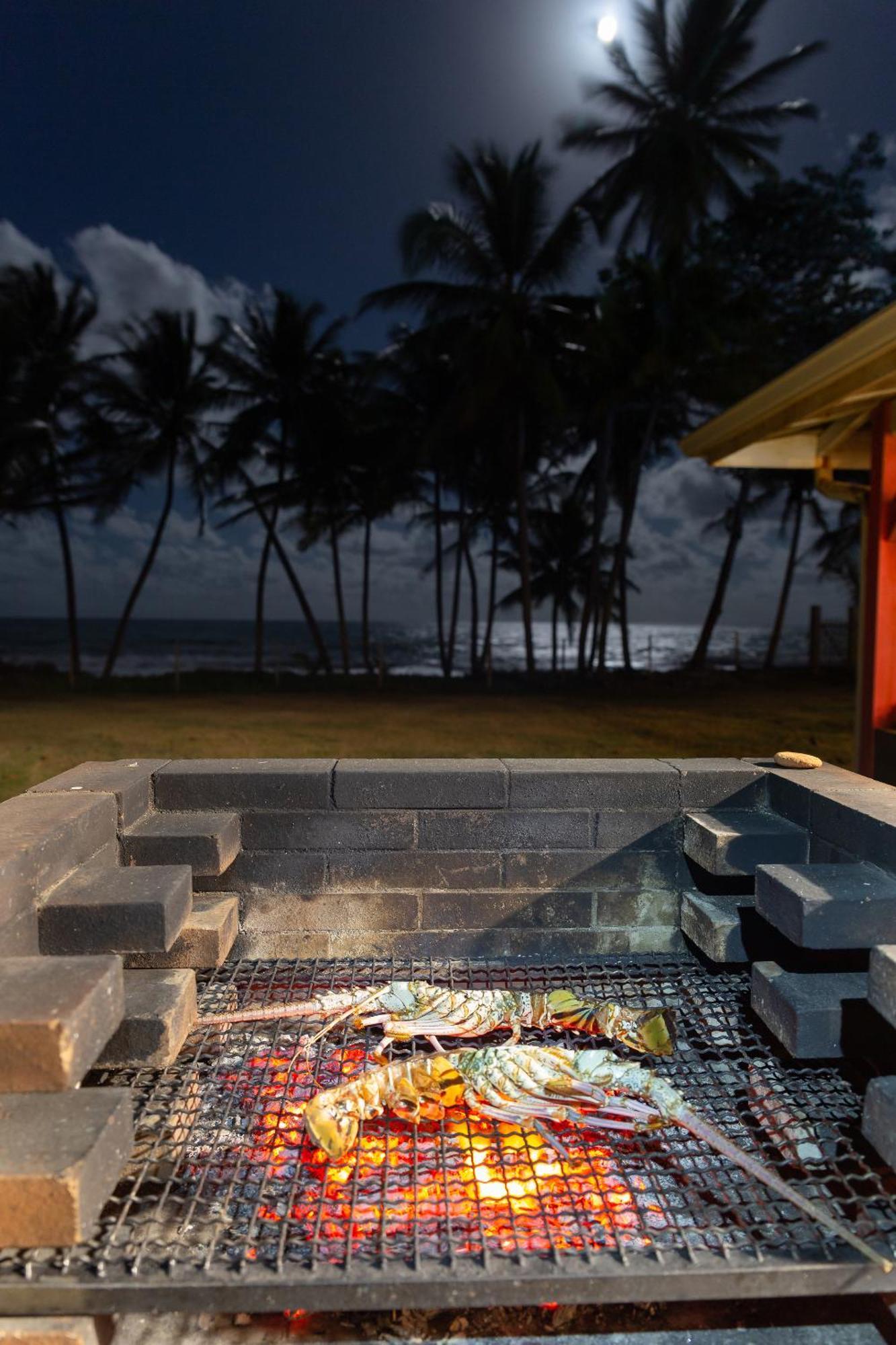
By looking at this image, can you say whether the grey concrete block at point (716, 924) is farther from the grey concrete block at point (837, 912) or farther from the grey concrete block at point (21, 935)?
the grey concrete block at point (21, 935)

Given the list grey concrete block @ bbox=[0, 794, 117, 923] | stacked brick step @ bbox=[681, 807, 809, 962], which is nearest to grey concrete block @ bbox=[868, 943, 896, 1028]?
stacked brick step @ bbox=[681, 807, 809, 962]

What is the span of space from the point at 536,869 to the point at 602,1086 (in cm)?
97

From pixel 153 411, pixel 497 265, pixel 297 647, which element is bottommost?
pixel 297 647

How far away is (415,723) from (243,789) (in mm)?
8766

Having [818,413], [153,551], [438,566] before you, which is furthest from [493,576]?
[818,413]

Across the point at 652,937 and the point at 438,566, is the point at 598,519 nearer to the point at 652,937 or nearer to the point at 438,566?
the point at 438,566

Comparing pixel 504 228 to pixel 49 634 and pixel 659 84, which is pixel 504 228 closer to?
pixel 659 84

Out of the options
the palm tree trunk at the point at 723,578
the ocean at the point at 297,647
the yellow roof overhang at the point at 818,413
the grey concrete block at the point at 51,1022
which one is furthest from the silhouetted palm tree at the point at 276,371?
the grey concrete block at the point at 51,1022

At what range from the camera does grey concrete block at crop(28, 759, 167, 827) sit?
9.50 ft

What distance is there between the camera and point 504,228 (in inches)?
707

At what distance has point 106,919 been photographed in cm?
239

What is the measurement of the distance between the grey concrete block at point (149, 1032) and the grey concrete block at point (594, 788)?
4.56ft

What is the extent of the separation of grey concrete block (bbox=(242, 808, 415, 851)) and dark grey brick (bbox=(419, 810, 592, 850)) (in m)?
0.11

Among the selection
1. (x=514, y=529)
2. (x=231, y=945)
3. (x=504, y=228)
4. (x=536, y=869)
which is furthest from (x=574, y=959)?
(x=514, y=529)
